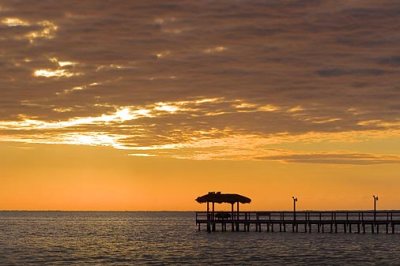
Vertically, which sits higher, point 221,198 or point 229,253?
point 221,198

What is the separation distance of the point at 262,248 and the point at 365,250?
9321 mm

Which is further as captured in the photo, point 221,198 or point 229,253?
point 221,198

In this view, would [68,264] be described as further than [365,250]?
No

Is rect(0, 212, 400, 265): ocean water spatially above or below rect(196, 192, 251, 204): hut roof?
below

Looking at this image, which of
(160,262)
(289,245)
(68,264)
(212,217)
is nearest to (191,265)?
→ (160,262)

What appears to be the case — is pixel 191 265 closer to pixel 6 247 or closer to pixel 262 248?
pixel 262 248

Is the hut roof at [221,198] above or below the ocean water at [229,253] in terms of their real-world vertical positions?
above

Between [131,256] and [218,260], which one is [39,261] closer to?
[131,256]

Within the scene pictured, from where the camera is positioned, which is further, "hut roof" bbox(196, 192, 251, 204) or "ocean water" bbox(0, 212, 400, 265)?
"hut roof" bbox(196, 192, 251, 204)

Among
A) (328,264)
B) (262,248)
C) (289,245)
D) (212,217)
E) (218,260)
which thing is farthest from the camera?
(212,217)

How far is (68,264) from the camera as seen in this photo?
54719mm

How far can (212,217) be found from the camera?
9394 cm

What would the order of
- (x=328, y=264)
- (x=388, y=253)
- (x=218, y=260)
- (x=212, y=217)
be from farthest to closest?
(x=212, y=217) < (x=388, y=253) < (x=218, y=260) < (x=328, y=264)

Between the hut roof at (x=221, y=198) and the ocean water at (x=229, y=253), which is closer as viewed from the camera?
the ocean water at (x=229, y=253)
